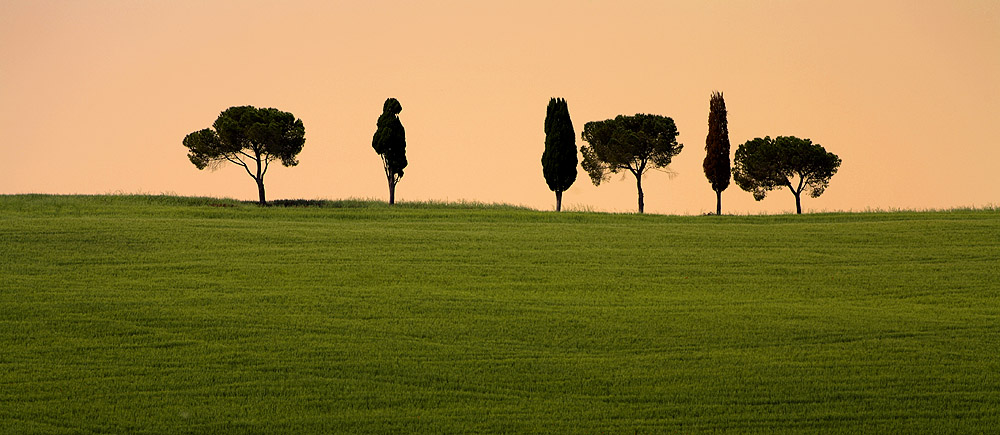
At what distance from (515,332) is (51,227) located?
62.9 ft

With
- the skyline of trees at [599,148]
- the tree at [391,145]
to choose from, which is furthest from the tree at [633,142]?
the tree at [391,145]

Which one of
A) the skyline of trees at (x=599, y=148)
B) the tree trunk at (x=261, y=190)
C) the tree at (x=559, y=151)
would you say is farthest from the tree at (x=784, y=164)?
the tree trunk at (x=261, y=190)

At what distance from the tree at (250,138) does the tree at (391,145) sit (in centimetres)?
515

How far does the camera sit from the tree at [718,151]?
193 ft

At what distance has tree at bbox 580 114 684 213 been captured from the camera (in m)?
63.2

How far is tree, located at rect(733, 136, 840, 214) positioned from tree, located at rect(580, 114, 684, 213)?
4.79 m

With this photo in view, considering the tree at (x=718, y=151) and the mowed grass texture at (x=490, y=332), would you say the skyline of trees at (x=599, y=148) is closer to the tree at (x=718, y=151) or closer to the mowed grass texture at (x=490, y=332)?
the tree at (x=718, y=151)

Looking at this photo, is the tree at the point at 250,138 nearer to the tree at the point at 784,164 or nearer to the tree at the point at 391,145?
the tree at the point at 391,145

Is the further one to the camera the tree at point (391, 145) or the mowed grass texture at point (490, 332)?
the tree at point (391, 145)

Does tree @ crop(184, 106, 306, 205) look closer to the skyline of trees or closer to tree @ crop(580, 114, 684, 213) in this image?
the skyline of trees

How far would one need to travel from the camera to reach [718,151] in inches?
2328

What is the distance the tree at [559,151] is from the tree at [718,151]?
27.5 ft

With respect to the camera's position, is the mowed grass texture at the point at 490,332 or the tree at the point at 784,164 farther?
the tree at the point at 784,164

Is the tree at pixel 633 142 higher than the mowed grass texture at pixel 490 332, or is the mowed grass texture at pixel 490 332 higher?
the tree at pixel 633 142
